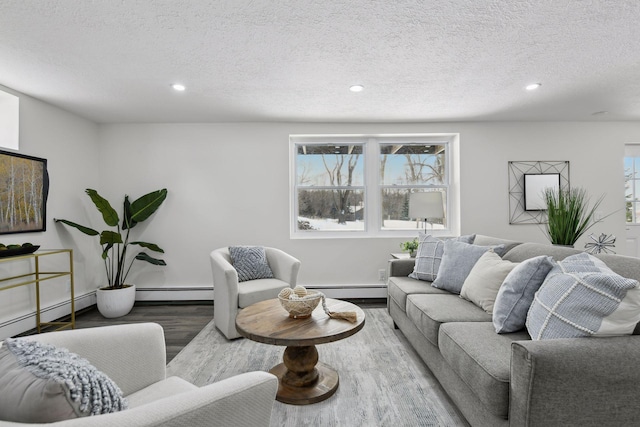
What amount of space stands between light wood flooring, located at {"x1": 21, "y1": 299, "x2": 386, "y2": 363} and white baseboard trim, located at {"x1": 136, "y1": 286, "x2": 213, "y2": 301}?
0.21 ft

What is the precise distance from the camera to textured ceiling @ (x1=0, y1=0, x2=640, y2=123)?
1.83m

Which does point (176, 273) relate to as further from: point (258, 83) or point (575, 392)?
point (575, 392)

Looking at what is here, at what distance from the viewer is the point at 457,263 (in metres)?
2.57

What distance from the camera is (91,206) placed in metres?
3.95

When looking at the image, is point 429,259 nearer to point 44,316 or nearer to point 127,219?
point 127,219

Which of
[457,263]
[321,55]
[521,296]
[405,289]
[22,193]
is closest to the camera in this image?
[521,296]

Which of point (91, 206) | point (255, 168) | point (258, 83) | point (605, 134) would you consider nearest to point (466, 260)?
point (258, 83)

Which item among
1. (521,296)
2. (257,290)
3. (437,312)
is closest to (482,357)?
(521,296)

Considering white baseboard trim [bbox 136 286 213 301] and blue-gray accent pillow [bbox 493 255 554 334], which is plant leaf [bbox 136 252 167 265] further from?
blue-gray accent pillow [bbox 493 255 554 334]

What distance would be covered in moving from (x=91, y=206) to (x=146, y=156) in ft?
2.94

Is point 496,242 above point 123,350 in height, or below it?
above

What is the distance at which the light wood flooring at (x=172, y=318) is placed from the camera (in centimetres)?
298

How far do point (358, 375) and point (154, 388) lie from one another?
1407 millimetres

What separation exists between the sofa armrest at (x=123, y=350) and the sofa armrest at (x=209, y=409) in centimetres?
63
